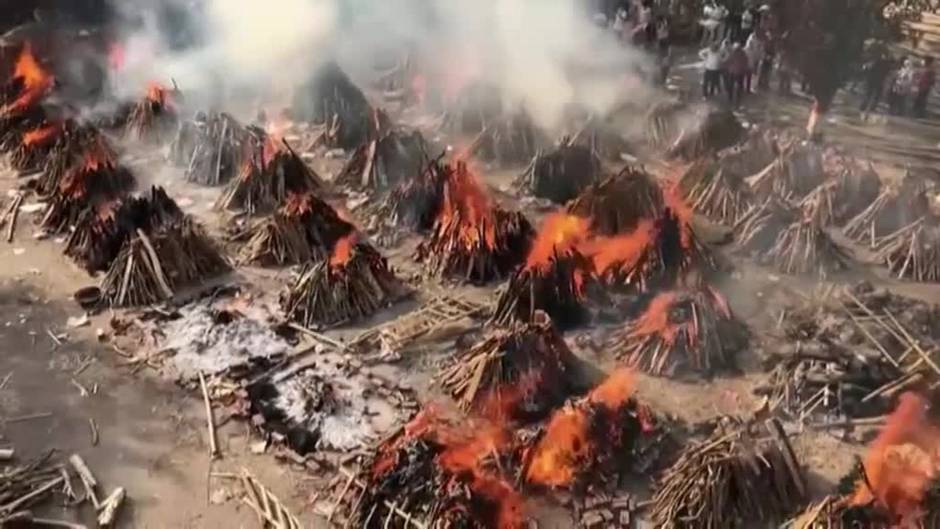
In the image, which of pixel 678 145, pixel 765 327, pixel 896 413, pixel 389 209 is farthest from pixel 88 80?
pixel 896 413

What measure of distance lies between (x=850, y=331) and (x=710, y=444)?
341cm

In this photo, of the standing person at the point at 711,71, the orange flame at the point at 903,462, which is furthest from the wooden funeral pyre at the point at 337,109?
the orange flame at the point at 903,462

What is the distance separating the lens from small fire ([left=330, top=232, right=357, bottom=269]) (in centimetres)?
1237

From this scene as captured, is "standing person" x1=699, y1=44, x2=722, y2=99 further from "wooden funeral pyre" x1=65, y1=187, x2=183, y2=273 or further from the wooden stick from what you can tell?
the wooden stick

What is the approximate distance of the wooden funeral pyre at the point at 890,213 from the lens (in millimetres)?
14055

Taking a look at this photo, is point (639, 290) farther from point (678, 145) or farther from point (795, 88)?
point (795, 88)

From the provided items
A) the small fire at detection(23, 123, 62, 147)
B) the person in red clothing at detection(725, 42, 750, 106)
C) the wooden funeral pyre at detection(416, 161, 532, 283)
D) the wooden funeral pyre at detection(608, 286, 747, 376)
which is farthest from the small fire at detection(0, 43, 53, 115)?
the person in red clothing at detection(725, 42, 750, 106)

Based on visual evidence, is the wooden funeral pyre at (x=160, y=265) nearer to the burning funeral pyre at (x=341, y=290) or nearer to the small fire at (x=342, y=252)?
the burning funeral pyre at (x=341, y=290)

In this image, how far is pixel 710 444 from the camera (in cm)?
941

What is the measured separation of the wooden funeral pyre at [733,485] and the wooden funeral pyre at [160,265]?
666 centimetres

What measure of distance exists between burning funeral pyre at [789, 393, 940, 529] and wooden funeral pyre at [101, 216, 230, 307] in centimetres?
789

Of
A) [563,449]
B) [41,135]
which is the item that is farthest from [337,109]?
[563,449]

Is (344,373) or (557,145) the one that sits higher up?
(557,145)

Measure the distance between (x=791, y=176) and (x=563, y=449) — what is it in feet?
24.4
